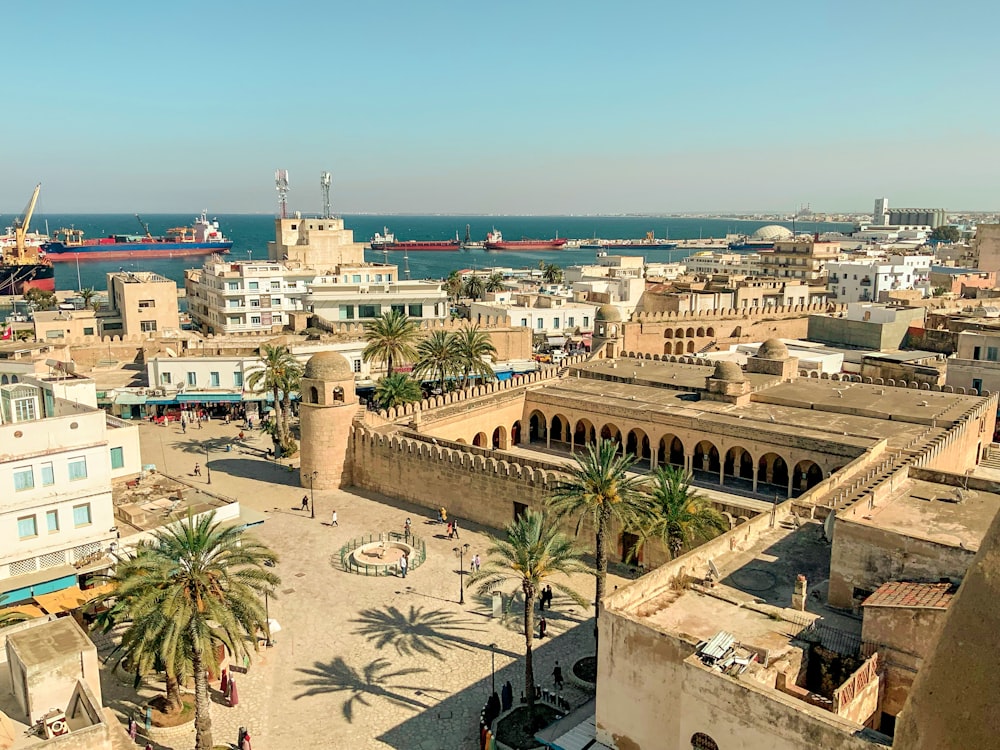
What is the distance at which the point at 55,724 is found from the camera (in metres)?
15.7

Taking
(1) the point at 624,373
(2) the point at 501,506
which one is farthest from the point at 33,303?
(2) the point at 501,506

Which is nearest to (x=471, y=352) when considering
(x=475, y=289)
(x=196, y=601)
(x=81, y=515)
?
(x=81, y=515)

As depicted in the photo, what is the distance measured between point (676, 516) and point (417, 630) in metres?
8.37

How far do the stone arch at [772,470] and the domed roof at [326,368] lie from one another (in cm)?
1880

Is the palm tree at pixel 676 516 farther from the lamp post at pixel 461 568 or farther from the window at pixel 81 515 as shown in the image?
the window at pixel 81 515

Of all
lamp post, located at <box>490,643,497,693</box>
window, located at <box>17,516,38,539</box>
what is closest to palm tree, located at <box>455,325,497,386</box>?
lamp post, located at <box>490,643,497,693</box>

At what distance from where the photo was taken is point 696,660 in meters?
14.9

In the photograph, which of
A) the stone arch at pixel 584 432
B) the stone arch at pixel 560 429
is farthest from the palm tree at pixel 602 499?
the stone arch at pixel 560 429

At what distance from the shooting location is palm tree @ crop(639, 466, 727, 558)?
23.9m

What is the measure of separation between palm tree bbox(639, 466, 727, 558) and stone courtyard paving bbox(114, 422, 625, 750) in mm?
3666

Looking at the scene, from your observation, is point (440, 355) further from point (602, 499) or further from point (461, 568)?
point (602, 499)

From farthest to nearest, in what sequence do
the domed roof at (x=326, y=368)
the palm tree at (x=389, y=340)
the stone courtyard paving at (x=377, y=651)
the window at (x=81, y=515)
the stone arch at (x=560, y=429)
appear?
the palm tree at (x=389, y=340) → the stone arch at (x=560, y=429) → the domed roof at (x=326, y=368) → the window at (x=81, y=515) → the stone courtyard paving at (x=377, y=651)

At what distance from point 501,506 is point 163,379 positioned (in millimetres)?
28758

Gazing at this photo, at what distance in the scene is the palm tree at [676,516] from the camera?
23.9 meters
